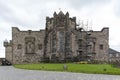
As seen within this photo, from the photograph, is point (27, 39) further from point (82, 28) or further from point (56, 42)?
point (82, 28)

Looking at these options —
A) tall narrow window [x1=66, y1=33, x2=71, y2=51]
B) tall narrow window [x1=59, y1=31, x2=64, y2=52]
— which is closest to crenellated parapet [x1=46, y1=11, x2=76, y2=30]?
tall narrow window [x1=59, y1=31, x2=64, y2=52]

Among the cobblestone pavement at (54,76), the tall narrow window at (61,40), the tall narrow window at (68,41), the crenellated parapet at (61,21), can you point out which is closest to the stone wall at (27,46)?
the crenellated parapet at (61,21)

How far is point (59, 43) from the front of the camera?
9631cm

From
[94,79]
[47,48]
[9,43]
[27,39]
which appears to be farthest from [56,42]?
[94,79]

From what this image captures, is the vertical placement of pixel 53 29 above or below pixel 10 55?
above

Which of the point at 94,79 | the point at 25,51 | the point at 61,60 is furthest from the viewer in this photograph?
the point at 25,51

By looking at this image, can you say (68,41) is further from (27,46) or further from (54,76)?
(54,76)

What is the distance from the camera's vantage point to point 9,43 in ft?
349

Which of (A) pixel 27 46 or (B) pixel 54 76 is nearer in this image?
(B) pixel 54 76

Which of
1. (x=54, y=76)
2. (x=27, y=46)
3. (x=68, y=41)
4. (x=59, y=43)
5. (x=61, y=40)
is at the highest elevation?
(x=61, y=40)

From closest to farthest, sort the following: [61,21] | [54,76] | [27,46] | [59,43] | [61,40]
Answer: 1. [54,76]
2. [59,43]
3. [61,40]
4. [61,21]
5. [27,46]

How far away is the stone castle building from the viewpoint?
96.2 meters

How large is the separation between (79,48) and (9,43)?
24408 mm

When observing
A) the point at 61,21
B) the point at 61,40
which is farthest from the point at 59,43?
the point at 61,21
